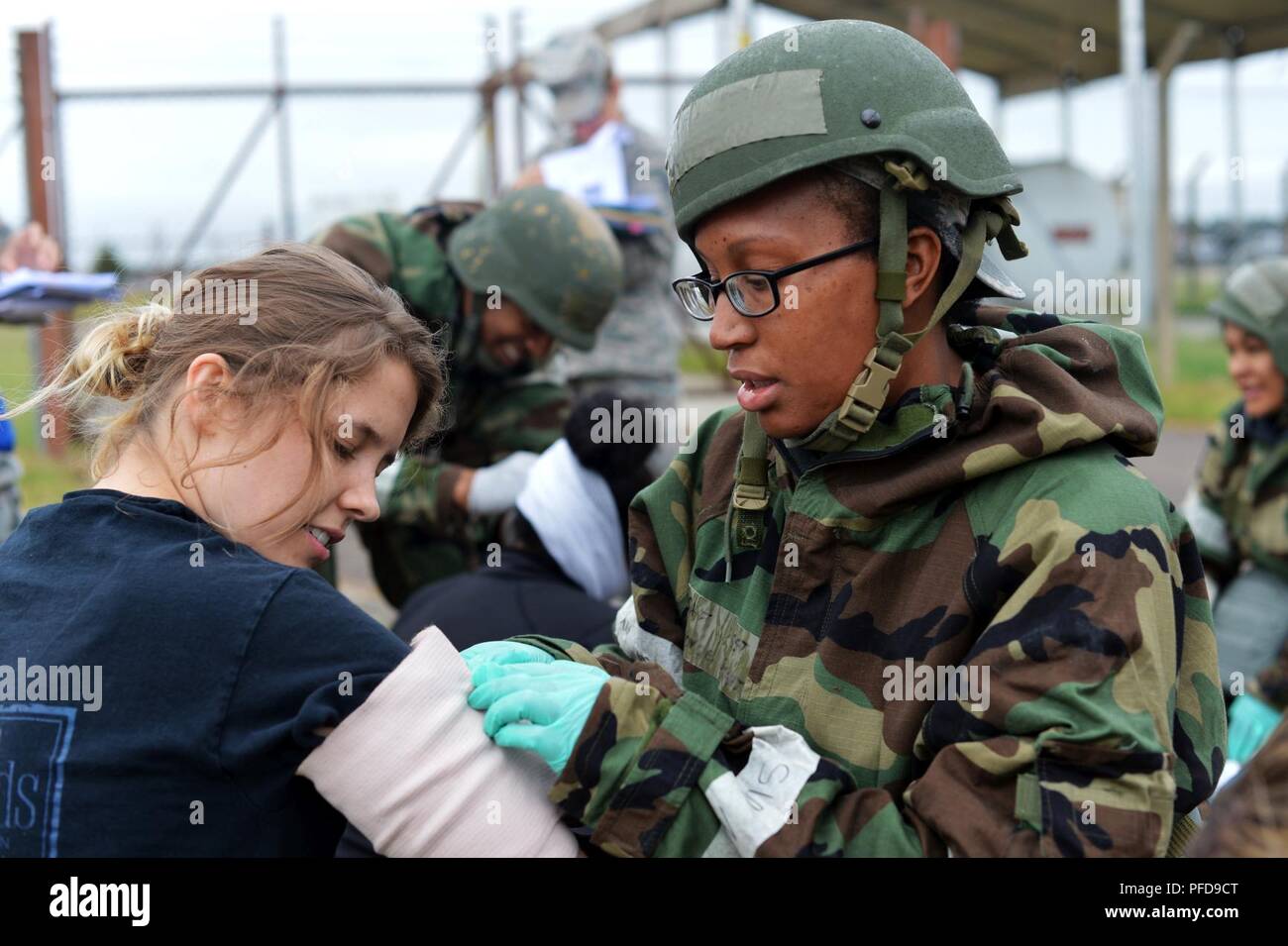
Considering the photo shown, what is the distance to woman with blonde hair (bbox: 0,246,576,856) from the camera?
1.64 meters

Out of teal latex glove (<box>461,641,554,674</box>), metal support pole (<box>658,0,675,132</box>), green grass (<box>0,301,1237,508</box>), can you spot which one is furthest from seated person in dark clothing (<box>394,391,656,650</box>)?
metal support pole (<box>658,0,675,132</box>)

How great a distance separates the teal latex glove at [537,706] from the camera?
1.76 m

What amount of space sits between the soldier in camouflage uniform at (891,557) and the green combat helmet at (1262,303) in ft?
9.61

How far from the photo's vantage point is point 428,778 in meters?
1.70

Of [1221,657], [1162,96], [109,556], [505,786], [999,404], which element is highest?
[1162,96]

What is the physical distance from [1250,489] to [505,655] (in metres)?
3.37

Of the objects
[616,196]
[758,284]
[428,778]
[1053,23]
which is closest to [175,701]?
[428,778]

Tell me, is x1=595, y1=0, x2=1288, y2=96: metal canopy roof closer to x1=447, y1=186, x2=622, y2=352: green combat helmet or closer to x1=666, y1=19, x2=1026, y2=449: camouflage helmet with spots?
x1=447, y1=186, x2=622, y2=352: green combat helmet

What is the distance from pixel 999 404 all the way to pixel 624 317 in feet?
12.2

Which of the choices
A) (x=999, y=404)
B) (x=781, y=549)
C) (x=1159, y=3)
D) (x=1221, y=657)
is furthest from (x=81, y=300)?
(x=1159, y=3)

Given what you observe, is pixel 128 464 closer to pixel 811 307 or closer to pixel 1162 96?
pixel 811 307

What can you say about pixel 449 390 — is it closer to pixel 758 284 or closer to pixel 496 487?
pixel 496 487

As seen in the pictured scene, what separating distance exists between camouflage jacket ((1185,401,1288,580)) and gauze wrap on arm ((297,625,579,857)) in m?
3.30

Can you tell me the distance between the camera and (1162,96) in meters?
12.6
